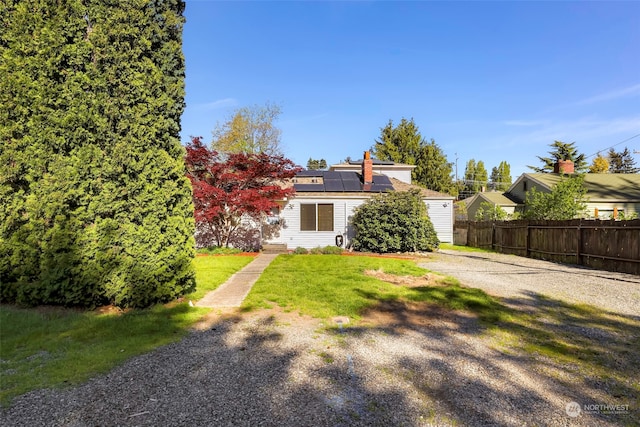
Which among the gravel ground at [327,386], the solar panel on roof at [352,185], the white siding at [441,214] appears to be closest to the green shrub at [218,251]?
the solar panel on roof at [352,185]

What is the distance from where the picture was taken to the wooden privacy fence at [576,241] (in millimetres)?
9703

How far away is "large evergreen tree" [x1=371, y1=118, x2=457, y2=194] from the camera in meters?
40.4

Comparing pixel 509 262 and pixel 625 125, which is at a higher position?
pixel 625 125

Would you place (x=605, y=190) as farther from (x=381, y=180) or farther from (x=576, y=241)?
(x=381, y=180)

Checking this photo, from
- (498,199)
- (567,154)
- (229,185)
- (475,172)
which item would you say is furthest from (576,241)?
(475,172)

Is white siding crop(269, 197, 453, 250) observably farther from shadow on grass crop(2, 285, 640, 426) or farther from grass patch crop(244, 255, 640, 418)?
shadow on grass crop(2, 285, 640, 426)

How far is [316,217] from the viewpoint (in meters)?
15.7

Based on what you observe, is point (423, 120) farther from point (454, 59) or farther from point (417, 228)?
point (417, 228)

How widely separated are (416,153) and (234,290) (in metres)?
40.0

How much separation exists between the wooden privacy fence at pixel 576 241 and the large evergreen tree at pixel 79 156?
41.4 ft

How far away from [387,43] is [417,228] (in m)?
8.40

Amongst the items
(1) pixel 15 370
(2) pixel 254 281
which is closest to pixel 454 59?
(2) pixel 254 281

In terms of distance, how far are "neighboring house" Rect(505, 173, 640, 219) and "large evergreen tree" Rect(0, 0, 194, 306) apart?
24.0 m

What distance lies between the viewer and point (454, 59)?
48.6 ft
